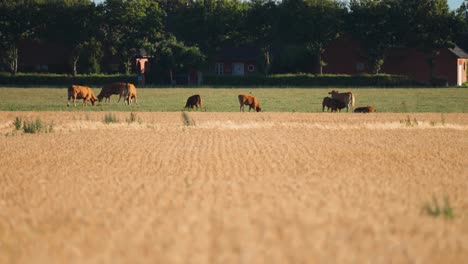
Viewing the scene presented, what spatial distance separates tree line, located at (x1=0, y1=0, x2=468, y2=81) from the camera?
87625 millimetres

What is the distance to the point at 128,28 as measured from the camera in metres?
96.4

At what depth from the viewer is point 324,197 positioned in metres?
12.9

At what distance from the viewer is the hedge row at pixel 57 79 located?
81500 millimetres

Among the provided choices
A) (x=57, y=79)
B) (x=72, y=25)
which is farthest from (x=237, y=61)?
(x=57, y=79)

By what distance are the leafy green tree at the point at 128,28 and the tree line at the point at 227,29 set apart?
12cm

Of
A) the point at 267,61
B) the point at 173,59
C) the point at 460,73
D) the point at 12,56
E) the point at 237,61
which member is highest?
the point at 12,56

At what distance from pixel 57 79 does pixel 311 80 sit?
84.7 feet

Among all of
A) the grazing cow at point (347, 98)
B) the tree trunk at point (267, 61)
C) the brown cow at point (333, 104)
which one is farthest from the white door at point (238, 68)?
the brown cow at point (333, 104)

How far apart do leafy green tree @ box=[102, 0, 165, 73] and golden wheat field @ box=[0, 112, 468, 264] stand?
6979 centimetres

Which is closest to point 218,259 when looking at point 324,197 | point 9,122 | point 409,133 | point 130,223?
point 130,223

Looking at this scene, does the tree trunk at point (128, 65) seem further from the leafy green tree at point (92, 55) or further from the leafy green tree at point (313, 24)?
the leafy green tree at point (313, 24)

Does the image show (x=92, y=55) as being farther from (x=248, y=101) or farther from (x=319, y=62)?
(x=248, y=101)

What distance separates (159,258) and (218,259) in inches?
26.6

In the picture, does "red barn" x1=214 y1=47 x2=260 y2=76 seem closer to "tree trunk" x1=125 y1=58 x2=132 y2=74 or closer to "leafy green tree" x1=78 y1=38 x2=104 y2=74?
"tree trunk" x1=125 y1=58 x2=132 y2=74
